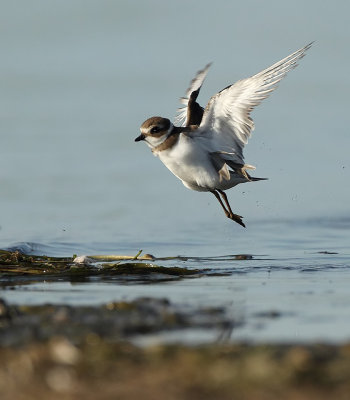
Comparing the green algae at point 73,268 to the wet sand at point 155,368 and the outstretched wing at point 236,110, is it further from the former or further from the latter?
the wet sand at point 155,368

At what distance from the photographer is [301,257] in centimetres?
1126

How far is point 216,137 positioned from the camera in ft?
34.1

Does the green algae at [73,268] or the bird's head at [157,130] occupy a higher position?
the bird's head at [157,130]

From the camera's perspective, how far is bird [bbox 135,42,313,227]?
1006cm

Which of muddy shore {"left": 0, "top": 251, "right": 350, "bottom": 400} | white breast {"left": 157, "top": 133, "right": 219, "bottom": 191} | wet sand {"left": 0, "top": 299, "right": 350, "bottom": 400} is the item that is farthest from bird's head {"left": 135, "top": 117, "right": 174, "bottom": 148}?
wet sand {"left": 0, "top": 299, "right": 350, "bottom": 400}

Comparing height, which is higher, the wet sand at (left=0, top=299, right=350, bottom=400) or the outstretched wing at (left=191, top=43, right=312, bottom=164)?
the outstretched wing at (left=191, top=43, right=312, bottom=164)

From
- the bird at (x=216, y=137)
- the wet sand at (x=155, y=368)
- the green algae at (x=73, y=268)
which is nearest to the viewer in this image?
the wet sand at (x=155, y=368)

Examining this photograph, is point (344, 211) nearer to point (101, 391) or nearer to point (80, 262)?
point (80, 262)

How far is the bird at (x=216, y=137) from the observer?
10.1 meters

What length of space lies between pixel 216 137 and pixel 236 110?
0.38 meters

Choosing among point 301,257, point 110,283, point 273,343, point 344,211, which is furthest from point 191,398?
point 344,211

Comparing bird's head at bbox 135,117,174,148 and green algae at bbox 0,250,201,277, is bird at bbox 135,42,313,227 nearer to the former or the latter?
bird's head at bbox 135,117,174,148

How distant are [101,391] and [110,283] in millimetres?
3898

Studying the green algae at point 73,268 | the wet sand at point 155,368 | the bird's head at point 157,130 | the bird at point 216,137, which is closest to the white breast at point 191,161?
the bird at point 216,137
